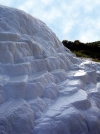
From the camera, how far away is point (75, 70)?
4.99 metres

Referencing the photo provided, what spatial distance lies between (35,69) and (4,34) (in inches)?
29.0

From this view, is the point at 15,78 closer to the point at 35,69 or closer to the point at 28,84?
the point at 28,84

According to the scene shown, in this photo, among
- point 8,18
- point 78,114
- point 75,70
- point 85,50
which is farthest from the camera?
point 85,50

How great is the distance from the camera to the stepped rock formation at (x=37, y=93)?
8.49 feet

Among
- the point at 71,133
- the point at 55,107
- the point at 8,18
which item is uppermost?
the point at 8,18

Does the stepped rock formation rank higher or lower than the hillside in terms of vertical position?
lower

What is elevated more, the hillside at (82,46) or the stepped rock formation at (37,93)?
the hillside at (82,46)

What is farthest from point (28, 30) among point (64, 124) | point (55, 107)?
point (64, 124)

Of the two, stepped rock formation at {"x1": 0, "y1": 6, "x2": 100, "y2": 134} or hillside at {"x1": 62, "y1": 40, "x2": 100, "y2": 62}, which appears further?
hillside at {"x1": 62, "y1": 40, "x2": 100, "y2": 62}

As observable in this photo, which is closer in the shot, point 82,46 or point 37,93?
point 37,93

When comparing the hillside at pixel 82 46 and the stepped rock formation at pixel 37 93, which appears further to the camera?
the hillside at pixel 82 46

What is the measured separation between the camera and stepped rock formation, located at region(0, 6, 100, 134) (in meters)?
2.59

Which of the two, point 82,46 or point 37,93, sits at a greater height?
point 82,46

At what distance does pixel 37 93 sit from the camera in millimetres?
3113
